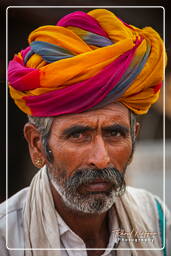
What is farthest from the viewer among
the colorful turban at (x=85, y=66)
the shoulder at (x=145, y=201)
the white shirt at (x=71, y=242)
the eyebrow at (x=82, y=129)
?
the shoulder at (x=145, y=201)

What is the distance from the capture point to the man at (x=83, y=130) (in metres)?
2.33

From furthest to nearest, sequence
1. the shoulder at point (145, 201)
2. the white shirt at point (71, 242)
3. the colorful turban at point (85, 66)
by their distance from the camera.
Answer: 1. the shoulder at point (145, 201)
2. the white shirt at point (71, 242)
3. the colorful turban at point (85, 66)

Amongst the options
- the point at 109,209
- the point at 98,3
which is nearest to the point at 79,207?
the point at 109,209

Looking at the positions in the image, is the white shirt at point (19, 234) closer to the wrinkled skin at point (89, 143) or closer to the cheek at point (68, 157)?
the wrinkled skin at point (89, 143)

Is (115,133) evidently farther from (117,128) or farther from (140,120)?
(140,120)

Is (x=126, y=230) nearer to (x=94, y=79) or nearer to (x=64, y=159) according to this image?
(x=64, y=159)

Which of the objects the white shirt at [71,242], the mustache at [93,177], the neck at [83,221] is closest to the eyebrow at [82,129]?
the mustache at [93,177]

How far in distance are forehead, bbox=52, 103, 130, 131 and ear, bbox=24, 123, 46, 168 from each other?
0.16 m

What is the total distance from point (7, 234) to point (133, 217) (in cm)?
73

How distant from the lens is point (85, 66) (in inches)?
90.5

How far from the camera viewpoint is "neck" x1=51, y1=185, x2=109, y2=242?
2562 millimetres

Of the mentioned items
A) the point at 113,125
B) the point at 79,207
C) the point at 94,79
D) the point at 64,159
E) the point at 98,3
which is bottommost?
the point at 79,207

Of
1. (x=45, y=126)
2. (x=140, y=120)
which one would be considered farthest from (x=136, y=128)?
(x=45, y=126)

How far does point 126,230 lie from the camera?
8.45 ft
